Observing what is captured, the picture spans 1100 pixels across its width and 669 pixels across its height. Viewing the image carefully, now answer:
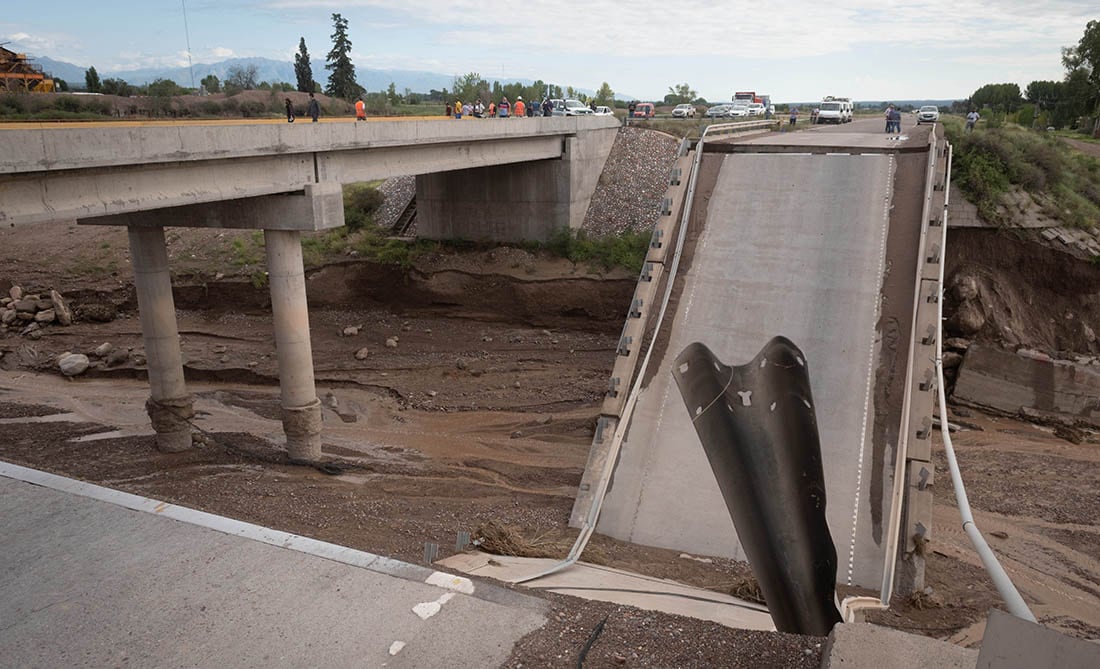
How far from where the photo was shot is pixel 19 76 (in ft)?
75.7

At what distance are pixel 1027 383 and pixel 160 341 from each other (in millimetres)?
22078

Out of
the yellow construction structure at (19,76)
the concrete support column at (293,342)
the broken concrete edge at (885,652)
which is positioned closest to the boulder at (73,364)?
the yellow construction structure at (19,76)

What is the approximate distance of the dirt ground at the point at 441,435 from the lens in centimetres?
1155

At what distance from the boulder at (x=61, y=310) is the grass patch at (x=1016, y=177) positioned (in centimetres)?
2952

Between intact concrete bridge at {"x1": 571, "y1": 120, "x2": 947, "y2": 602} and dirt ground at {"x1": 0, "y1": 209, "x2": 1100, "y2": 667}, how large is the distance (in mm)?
1006

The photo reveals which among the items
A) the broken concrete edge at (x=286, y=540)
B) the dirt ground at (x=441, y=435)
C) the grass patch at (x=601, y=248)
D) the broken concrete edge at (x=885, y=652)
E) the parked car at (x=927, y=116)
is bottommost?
the dirt ground at (x=441, y=435)

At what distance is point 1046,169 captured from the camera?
86.0ft

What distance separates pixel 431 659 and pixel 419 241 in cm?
2379

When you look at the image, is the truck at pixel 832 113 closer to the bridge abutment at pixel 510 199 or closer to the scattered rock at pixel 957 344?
the bridge abutment at pixel 510 199

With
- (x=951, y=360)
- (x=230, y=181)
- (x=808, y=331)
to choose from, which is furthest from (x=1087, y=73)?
(x=230, y=181)

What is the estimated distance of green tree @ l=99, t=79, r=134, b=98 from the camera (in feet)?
98.1

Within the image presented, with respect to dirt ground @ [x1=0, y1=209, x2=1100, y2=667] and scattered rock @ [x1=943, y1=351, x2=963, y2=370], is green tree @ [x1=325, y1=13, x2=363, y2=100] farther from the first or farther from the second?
scattered rock @ [x1=943, y1=351, x2=963, y2=370]

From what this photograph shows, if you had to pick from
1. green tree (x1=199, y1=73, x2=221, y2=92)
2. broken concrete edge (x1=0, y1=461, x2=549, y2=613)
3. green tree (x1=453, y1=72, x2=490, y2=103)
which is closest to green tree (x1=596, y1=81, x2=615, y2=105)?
green tree (x1=453, y1=72, x2=490, y2=103)

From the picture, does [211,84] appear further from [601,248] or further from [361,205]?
[601,248]
